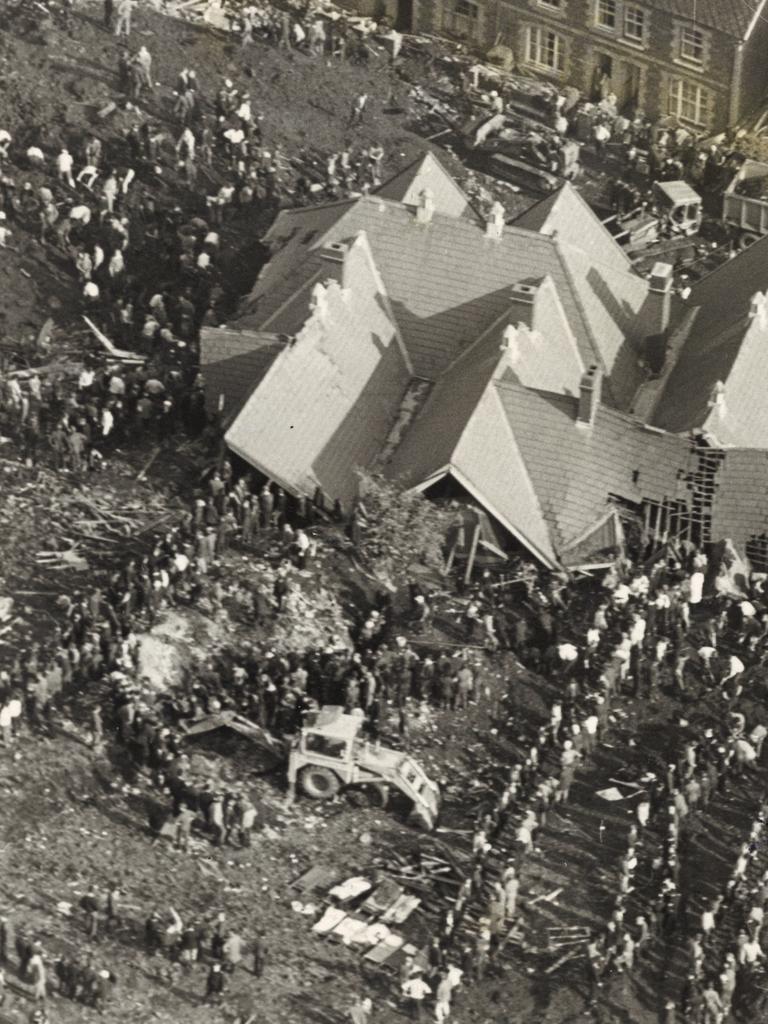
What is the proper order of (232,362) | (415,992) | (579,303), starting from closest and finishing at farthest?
1. (415,992)
2. (232,362)
3. (579,303)

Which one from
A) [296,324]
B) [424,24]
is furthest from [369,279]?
[424,24]

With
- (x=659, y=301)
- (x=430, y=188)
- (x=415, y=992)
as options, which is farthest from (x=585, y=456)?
(x=415, y=992)

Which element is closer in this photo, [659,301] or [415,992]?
[415,992]

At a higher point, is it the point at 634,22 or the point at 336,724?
the point at 634,22

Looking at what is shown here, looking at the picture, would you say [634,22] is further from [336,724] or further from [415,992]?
[415,992]

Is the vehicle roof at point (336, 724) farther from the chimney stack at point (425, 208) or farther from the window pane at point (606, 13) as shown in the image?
the window pane at point (606, 13)

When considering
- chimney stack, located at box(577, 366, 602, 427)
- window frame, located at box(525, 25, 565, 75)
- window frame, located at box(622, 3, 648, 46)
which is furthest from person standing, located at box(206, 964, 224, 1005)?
window frame, located at box(525, 25, 565, 75)

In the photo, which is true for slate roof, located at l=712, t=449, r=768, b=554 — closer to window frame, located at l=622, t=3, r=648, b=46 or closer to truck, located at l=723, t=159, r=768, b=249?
truck, located at l=723, t=159, r=768, b=249
